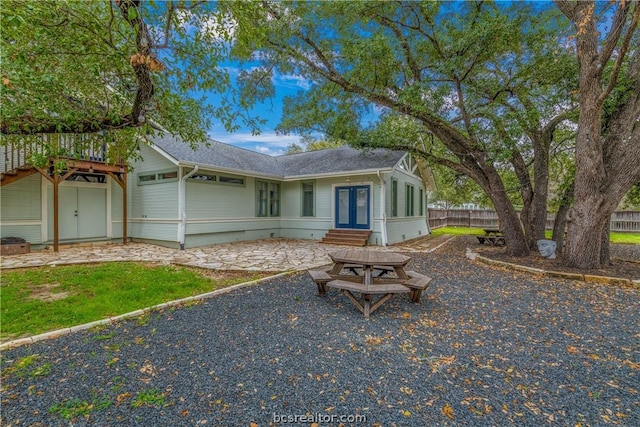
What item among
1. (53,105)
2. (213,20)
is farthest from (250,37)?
(53,105)

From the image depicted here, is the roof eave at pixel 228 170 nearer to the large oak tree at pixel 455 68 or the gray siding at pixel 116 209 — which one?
the large oak tree at pixel 455 68

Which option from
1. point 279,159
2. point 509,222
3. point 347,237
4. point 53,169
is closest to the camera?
point 509,222

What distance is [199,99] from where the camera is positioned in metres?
5.02

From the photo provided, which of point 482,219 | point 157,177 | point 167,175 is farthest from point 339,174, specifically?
point 482,219

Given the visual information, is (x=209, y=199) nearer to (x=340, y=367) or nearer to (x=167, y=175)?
(x=167, y=175)

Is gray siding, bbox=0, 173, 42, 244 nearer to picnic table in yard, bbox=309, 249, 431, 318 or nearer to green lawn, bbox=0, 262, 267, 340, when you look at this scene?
green lawn, bbox=0, 262, 267, 340

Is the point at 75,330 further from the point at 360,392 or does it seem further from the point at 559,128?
the point at 559,128

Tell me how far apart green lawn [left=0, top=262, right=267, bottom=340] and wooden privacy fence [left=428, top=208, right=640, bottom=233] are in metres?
16.5

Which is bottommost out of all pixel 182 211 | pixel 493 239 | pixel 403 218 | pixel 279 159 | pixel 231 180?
pixel 493 239

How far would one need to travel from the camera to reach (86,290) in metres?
4.96

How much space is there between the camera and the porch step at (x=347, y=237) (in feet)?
35.2

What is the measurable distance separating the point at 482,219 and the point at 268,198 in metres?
16.1

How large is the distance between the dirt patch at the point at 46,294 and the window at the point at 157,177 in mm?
5324

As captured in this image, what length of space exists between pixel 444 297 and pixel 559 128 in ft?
30.4
